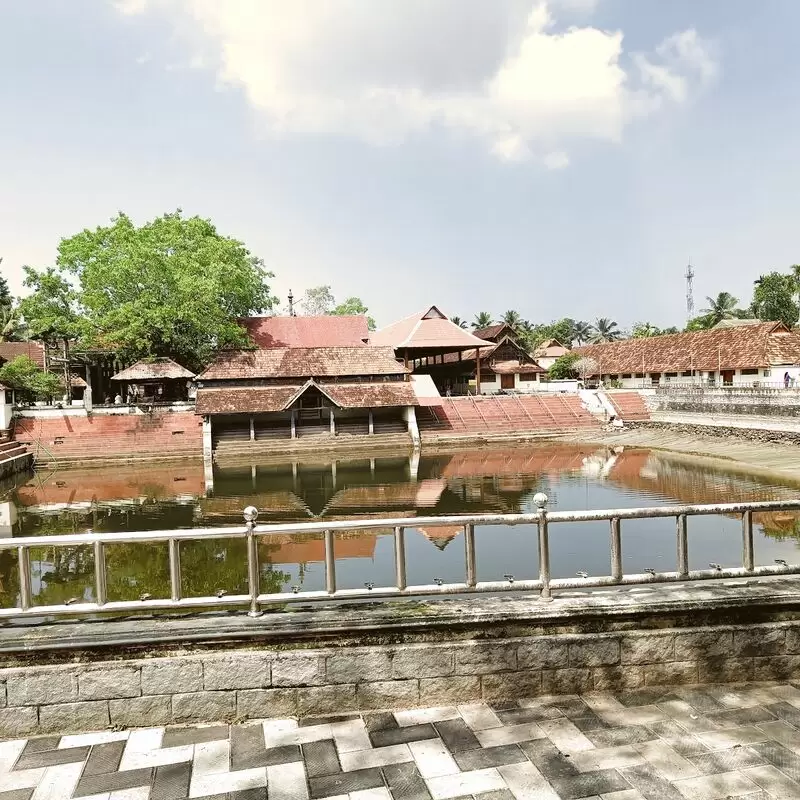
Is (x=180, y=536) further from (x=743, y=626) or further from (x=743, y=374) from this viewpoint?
(x=743, y=374)

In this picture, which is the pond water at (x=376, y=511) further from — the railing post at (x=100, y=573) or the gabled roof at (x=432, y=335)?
the gabled roof at (x=432, y=335)

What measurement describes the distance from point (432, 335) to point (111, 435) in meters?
17.9

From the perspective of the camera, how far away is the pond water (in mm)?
9266

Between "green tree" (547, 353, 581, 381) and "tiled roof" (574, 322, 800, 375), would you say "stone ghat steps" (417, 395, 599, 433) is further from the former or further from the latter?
"green tree" (547, 353, 581, 381)

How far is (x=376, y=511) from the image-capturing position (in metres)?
15.3

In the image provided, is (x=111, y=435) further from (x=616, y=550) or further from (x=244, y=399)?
(x=616, y=550)

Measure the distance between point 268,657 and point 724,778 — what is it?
8.13ft

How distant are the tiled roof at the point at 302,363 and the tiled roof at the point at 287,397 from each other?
1073 millimetres

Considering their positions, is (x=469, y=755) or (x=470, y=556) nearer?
(x=469, y=755)

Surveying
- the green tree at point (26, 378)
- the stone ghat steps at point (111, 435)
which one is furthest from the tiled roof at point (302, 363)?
the green tree at point (26, 378)

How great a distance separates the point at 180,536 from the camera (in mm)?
3975

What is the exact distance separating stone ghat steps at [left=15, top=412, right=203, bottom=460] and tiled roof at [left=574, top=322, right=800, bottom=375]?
92.0ft

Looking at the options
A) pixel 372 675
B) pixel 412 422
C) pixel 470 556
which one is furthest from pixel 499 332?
pixel 372 675

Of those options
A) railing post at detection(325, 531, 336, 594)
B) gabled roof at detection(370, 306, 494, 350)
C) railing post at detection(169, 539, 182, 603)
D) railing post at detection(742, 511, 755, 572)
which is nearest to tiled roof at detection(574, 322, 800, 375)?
gabled roof at detection(370, 306, 494, 350)
